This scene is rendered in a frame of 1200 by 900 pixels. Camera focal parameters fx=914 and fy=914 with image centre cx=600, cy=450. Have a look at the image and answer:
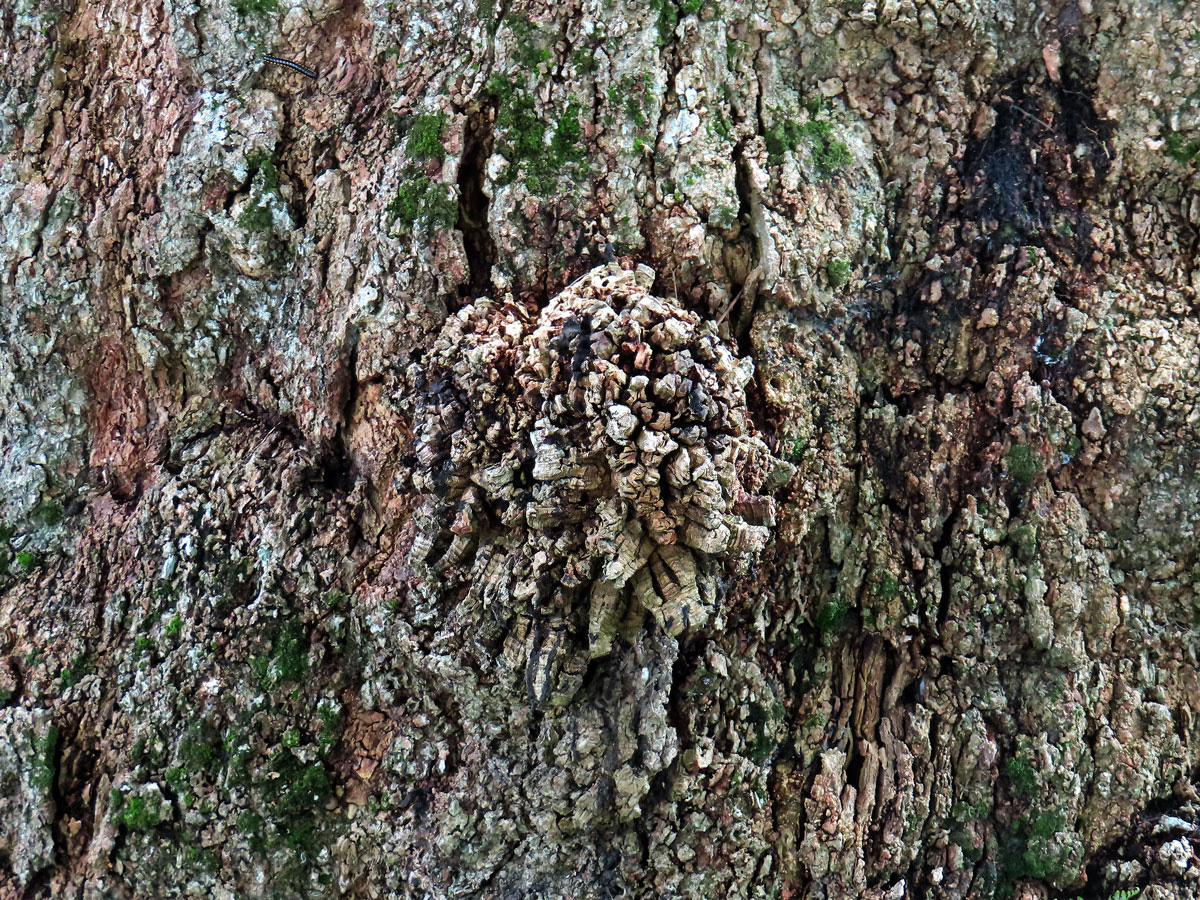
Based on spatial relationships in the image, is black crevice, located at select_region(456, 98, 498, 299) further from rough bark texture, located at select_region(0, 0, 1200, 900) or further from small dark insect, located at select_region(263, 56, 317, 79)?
small dark insect, located at select_region(263, 56, 317, 79)

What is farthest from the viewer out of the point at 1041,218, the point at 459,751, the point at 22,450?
the point at 22,450

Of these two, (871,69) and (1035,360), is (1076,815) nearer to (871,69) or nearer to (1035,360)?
(1035,360)

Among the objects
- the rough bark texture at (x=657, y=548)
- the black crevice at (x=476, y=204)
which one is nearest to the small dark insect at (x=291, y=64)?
the rough bark texture at (x=657, y=548)

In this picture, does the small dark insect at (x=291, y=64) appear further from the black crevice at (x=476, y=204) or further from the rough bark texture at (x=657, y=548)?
the black crevice at (x=476, y=204)

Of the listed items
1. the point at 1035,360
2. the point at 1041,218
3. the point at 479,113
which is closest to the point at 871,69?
the point at 1041,218

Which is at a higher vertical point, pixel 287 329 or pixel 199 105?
pixel 199 105

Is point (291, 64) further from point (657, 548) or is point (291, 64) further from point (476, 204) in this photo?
point (657, 548)

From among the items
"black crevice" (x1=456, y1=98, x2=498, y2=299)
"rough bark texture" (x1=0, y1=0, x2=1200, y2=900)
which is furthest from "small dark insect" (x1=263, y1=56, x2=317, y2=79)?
"black crevice" (x1=456, y1=98, x2=498, y2=299)
